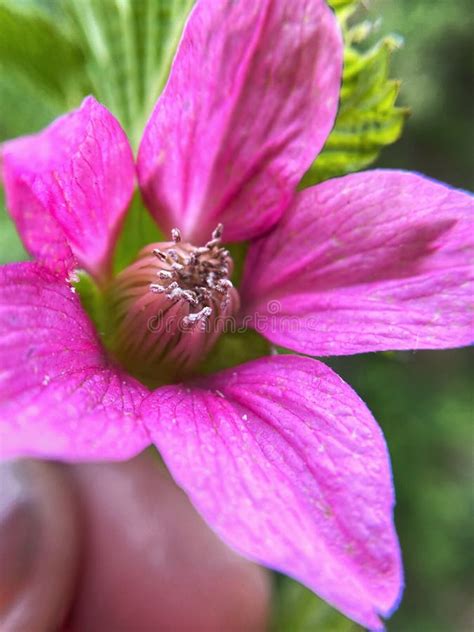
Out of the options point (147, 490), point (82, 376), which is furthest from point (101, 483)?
point (82, 376)

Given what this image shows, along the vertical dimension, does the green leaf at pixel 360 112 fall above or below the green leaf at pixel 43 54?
below

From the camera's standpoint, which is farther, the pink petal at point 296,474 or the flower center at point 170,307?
the flower center at point 170,307

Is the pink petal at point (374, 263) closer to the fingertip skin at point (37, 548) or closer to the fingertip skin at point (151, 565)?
the fingertip skin at point (37, 548)

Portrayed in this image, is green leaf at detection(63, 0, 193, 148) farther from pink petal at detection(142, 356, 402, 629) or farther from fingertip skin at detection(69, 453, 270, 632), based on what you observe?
fingertip skin at detection(69, 453, 270, 632)

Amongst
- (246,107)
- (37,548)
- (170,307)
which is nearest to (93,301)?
(170,307)

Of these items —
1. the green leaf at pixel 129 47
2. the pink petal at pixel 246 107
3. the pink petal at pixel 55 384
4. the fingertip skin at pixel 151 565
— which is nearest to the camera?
the pink petal at pixel 55 384

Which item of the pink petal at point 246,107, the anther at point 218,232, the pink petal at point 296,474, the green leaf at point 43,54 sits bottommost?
Result: the pink petal at point 296,474

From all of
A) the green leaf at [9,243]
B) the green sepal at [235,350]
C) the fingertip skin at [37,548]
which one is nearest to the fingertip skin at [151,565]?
the fingertip skin at [37,548]

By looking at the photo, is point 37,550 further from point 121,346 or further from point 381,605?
point 381,605

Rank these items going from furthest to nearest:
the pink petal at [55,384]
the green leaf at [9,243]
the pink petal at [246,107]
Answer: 1. the green leaf at [9,243]
2. the pink petal at [246,107]
3. the pink petal at [55,384]

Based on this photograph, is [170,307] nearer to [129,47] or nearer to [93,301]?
[93,301]
